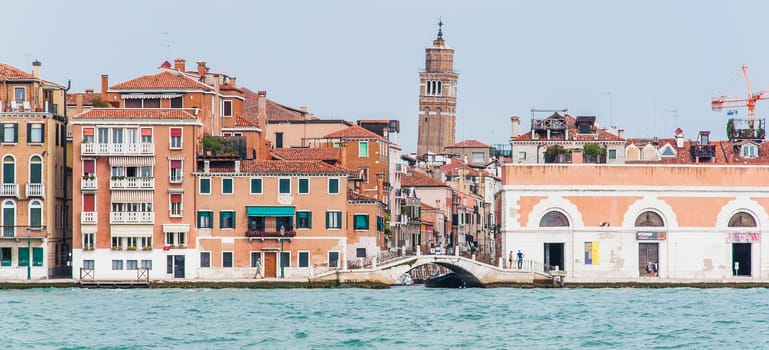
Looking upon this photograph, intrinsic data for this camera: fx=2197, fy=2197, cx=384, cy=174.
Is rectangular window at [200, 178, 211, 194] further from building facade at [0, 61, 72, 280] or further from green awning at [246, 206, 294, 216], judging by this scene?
building facade at [0, 61, 72, 280]

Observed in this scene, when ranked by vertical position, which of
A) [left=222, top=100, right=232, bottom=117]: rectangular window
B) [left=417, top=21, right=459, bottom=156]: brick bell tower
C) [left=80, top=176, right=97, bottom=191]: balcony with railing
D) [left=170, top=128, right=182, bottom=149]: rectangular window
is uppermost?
[left=417, top=21, right=459, bottom=156]: brick bell tower

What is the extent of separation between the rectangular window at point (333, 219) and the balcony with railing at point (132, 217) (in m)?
6.91

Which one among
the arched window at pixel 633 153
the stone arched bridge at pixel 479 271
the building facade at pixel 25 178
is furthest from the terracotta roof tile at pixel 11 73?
the arched window at pixel 633 153

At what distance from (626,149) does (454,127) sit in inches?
2776

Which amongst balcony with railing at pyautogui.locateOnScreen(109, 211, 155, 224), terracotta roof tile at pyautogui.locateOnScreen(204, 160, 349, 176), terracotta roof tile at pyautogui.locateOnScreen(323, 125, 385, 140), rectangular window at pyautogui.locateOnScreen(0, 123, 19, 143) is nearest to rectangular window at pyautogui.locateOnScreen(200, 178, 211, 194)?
terracotta roof tile at pyautogui.locateOnScreen(204, 160, 349, 176)

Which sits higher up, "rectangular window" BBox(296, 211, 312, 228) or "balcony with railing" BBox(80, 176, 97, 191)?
"balcony with railing" BBox(80, 176, 97, 191)

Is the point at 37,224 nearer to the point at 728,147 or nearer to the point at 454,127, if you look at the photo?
the point at 728,147

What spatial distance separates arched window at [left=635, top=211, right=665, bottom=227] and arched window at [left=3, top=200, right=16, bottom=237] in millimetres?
25684

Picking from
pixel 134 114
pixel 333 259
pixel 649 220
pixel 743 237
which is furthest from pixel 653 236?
pixel 134 114

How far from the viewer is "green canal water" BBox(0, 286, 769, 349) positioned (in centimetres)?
6288

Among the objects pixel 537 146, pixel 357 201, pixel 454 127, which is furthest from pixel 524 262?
pixel 454 127

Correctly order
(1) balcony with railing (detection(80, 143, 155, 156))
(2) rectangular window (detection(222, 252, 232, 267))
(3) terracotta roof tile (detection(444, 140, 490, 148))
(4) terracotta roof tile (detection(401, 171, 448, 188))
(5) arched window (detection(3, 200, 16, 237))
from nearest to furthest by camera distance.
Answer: (1) balcony with railing (detection(80, 143, 155, 156))
(5) arched window (detection(3, 200, 16, 237))
(2) rectangular window (detection(222, 252, 232, 267))
(4) terracotta roof tile (detection(401, 171, 448, 188))
(3) terracotta roof tile (detection(444, 140, 490, 148))

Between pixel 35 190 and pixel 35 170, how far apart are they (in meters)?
0.79

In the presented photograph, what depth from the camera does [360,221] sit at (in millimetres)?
90625
